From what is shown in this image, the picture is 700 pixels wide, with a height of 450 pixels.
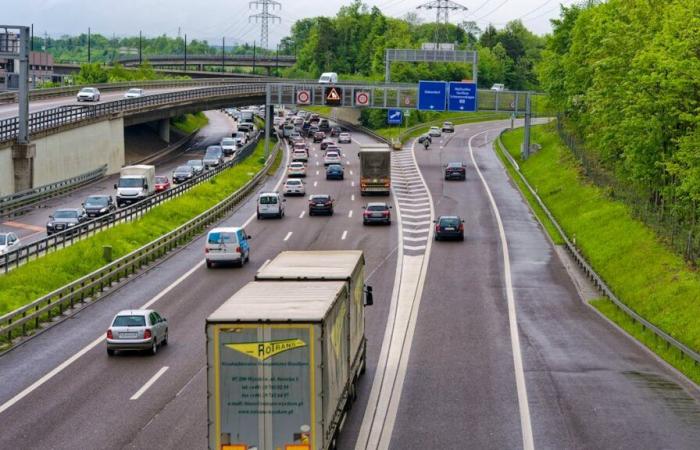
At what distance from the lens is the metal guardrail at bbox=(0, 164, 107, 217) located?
70.6 m

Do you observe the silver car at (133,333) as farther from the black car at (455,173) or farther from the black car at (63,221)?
the black car at (455,173)

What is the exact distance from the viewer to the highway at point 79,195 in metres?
64.8

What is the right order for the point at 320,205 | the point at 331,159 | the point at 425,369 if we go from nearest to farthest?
the point at 425,369 < the point at 320,205 < the point at 331,159

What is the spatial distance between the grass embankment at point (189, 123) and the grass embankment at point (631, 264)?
7276 centimetres

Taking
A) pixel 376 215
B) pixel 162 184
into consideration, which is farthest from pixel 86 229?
pixel 162 184

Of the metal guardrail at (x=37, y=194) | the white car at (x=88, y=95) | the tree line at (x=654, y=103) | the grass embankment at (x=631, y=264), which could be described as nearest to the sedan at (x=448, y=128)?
the white car at (x=88, y=95)

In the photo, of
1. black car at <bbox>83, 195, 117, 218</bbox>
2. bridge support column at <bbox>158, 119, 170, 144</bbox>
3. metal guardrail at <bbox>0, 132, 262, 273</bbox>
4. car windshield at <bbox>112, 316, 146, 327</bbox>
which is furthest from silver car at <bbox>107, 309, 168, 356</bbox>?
bridge support column at <bbox>158, 119, 170, 144</bbox>

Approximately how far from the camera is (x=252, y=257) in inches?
2237

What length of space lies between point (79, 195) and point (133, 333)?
4844 centimetres

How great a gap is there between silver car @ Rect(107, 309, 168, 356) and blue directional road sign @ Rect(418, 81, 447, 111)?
78.1 m

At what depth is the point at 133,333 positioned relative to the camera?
115 ft

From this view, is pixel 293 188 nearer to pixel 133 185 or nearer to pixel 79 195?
pixel 133 185

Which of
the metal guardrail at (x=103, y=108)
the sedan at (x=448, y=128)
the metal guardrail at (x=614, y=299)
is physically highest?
the metal guardrail at (x=103, y=108)

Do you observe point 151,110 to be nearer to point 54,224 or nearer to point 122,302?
point 54,224
